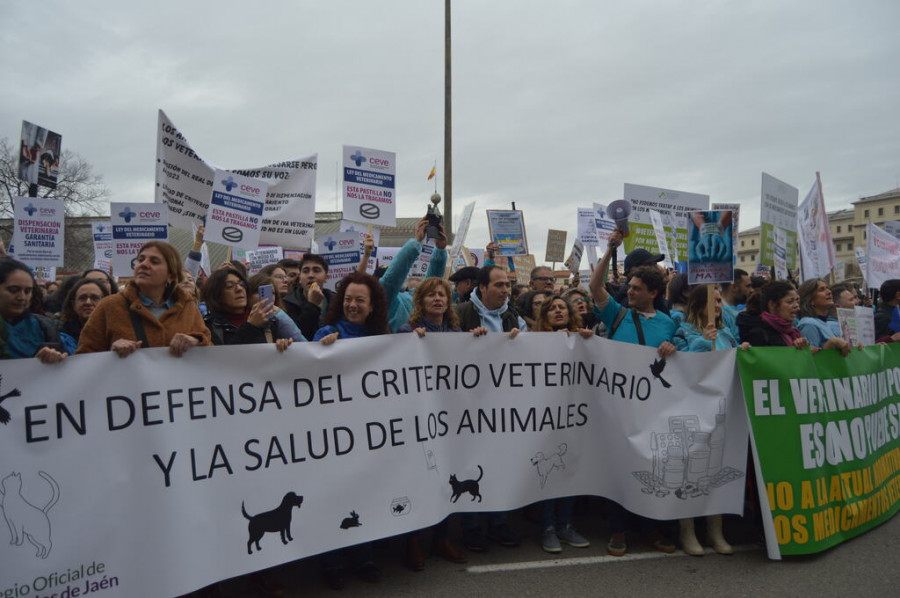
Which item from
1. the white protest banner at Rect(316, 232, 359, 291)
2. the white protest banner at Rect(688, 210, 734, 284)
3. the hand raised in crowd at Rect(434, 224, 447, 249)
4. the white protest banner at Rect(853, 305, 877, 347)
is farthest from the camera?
the white protest banner at Rect(316, 232, 359, 291)

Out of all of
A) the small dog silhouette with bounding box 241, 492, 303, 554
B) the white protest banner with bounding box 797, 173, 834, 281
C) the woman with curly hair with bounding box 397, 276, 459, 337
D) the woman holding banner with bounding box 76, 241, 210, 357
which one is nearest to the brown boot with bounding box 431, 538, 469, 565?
the small dog silhouette with bounding box 241, 492, 303, 554

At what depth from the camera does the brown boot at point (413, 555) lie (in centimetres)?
403

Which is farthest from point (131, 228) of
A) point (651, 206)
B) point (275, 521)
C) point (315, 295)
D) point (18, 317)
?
point (651, 206)

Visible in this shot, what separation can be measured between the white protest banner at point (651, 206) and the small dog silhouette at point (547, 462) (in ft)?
17.2

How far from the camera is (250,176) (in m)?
7.00

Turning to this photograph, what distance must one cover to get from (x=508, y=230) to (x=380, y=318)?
7055mm

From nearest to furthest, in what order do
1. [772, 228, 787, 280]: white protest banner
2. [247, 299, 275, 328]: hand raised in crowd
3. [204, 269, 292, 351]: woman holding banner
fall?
[247, 299, 275, 328]: hand raised in crowd < [204, 269, 292, 351]: woman holding banner < [772, 228, 787, 280]: white protest banner

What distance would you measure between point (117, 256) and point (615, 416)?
5.67 meters

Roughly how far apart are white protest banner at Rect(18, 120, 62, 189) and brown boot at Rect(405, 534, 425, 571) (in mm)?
6052

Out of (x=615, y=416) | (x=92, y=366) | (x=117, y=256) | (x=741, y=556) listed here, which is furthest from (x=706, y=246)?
(x=117, y=256)

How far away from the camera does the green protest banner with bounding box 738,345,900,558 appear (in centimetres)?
423

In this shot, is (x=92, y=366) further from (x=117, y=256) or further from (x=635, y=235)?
(x=635, y=235)

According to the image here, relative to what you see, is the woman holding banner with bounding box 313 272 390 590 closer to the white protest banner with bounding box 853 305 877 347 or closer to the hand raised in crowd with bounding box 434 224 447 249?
the hand raised in crowd with bounding box 434 224 447 249

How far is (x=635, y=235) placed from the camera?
9.27 metres
